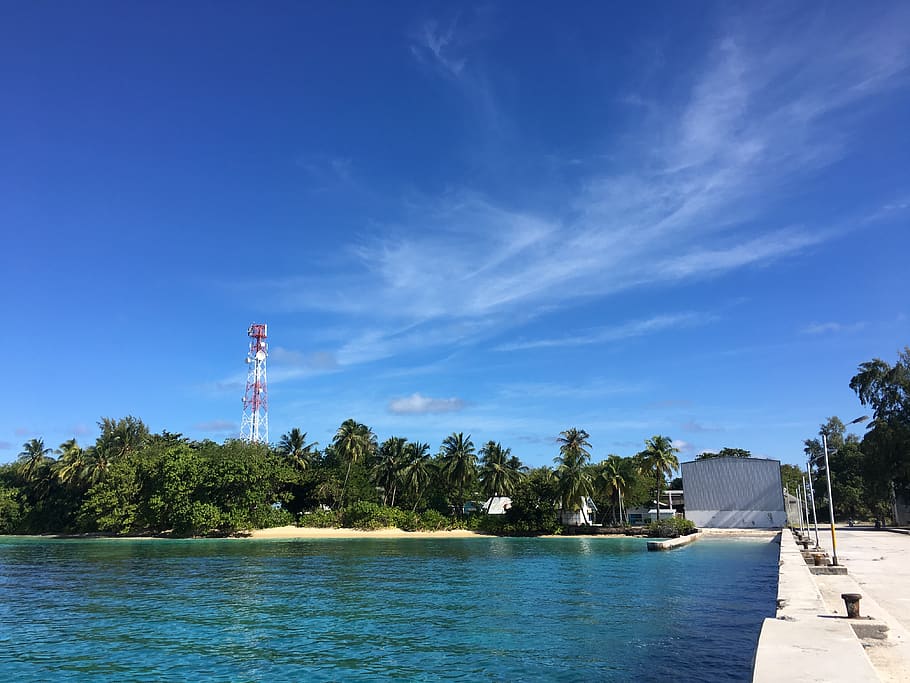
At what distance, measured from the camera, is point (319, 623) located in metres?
16.7

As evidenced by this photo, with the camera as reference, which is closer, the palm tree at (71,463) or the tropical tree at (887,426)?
the tropical tree at (887,426)

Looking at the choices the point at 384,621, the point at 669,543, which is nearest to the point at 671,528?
the point at 669,543

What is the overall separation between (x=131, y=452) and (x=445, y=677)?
70565 mm

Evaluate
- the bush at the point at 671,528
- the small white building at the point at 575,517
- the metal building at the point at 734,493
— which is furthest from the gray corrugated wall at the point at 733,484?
the small white building at the point at 575,517

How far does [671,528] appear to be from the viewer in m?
56.9

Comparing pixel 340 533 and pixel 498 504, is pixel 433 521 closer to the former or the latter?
pixel 340 533

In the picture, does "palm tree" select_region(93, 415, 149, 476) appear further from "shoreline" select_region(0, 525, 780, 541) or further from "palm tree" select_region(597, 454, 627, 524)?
"palm tree" select_region(597, 454, 627, 524)

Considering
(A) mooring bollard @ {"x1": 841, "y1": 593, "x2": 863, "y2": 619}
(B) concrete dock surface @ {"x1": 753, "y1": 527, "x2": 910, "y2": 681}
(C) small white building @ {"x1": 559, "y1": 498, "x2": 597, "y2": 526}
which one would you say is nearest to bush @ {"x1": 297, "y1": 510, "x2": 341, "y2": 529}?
(C) small white building @ {"x1": 559, "y1": 498, "x2": 597, "y2": 526}

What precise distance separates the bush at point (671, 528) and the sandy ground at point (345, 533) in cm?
1898

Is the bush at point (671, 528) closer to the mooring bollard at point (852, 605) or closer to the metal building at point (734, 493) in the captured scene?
the metal building at point (734, 493)

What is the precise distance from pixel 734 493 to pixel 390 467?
129 ft

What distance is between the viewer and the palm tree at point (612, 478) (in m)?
65.1

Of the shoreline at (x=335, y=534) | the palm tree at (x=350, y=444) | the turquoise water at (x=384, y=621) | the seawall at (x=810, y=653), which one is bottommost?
the shoreline at (x=335, y=534)

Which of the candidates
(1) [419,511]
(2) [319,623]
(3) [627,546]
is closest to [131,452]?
(1) [419,511]
